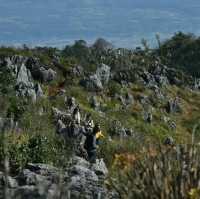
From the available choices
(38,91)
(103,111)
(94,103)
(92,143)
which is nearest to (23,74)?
(38,91)

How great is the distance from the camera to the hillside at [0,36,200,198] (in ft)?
38.0

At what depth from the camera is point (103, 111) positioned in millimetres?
46219

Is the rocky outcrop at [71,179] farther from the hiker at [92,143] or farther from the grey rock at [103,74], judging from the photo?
the grey rock at [103,74]

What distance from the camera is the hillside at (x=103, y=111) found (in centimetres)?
1159

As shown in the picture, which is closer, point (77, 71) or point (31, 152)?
point (31, 152)

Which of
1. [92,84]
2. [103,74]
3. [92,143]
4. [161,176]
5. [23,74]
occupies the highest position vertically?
[161,176]

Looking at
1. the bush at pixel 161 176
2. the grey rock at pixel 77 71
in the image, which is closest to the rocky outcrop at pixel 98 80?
the grey rock at pixel 77 71

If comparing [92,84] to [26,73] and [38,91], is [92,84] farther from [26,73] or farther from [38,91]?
[38,91]

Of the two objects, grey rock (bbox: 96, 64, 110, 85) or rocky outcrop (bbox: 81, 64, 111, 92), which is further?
grey rock (bbox: 96, 64, 110, 85)

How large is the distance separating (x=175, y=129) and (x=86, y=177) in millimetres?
33113

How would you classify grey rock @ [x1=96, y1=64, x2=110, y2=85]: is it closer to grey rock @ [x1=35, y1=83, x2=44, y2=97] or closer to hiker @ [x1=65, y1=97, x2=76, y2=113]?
hiker @ [x1=65, y1=97, x2=76, y2=113]

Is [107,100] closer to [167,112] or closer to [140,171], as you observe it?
[167,112]

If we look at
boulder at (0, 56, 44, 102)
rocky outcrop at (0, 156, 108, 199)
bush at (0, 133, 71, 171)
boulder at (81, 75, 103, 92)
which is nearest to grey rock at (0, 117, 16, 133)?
bush at (0, 133, 71, 171)

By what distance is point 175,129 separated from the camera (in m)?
46.8
